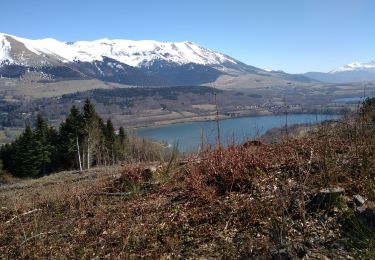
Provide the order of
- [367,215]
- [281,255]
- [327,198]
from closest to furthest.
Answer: [281,255], [367,215], [327,198]

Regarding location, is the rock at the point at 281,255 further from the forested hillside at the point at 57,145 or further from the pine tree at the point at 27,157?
the pine tree at the point at 27,157

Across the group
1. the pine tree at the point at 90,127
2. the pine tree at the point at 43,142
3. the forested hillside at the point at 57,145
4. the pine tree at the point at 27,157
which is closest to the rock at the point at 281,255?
the pine tree at the point at 90,127

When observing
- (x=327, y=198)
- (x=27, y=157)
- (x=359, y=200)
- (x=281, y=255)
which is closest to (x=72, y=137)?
(x=27, y=157)

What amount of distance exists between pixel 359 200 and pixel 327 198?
0.40 m

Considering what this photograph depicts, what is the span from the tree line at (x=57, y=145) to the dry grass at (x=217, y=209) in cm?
4097

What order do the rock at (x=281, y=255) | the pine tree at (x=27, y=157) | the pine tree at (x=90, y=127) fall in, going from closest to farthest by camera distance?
the rock at (x=281, y=255) < the pine tree at (x=90, y=127) < the pine tree at (x=27, y=157)

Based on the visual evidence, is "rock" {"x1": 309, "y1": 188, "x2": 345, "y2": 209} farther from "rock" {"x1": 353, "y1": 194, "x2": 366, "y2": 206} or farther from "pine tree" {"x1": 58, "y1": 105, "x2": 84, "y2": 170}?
"pine tree" {"x1": 58, "y1": 105, "x2": 84, "y2": 170}

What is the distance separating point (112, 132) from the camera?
56.3 metres

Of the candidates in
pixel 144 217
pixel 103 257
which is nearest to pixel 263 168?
pixel 144 217

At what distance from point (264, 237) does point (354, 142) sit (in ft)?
9.44

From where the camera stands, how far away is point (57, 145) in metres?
55.2

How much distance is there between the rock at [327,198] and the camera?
17.6 ft

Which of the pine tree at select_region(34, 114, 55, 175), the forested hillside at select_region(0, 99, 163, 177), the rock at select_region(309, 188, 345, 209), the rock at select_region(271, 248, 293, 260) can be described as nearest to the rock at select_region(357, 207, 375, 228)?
the rock at select_region(309, 188, 345, 209)

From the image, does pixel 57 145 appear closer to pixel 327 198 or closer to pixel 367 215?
pixel 327 198
